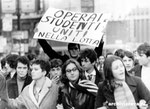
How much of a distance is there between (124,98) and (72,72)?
3.52 ft

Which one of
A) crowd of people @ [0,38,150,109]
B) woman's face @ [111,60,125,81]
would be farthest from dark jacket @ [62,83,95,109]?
woman's face @ [111,60,125,81]

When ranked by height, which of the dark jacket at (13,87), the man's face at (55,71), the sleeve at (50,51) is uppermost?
the sleeve at (50,51)

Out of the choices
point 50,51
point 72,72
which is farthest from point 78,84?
point 50,51

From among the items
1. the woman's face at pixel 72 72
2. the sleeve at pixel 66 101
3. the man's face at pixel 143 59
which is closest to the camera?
the sleeve at pixel 66 101

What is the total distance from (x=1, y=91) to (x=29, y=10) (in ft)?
80.0

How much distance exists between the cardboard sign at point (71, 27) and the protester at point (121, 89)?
3014 mm

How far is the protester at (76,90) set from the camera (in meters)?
5.56

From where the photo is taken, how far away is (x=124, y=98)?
483 cm

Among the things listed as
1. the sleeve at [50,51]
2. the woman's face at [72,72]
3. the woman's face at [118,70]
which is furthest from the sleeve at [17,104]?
the sleeve at [50,51]

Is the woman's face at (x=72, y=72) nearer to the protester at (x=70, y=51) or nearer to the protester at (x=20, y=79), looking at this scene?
the protester at (x=20, y=79)

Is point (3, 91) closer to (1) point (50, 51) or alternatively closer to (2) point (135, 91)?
(2) point (135, 91)

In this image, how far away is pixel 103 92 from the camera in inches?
195

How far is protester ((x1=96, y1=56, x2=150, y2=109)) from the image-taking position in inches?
190

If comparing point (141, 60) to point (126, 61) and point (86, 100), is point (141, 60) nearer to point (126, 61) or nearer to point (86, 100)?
point (126, 61)
